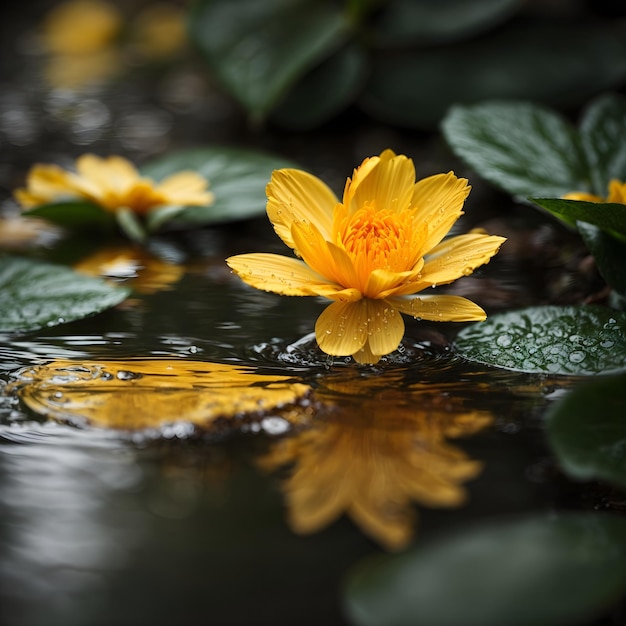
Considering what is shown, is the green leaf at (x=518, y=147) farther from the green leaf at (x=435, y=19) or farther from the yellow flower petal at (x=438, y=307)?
the green leaf at (x=435, y=19)

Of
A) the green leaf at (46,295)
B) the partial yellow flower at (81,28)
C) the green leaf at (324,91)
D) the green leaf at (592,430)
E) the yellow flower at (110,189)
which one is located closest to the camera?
the green leaf at (592,430)

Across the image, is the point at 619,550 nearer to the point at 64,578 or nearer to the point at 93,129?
the point at 64,578

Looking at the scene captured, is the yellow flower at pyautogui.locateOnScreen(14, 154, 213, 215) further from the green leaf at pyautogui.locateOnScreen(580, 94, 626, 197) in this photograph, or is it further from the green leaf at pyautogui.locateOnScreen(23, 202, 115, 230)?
the green leaf at pyautogui.locateOnScreen(580, 94, 626, 197)

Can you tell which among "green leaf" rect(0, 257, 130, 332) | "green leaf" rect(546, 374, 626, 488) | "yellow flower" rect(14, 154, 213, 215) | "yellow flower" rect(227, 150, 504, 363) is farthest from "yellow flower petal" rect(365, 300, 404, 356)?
"yellow flower" rect(14, 154, 213, 215)

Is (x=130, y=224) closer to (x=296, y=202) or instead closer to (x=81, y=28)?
(x=296, y=202)

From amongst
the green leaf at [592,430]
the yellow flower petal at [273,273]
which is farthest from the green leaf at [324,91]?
the green leaf at [592,430]

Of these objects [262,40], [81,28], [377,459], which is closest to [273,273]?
[377,459]
